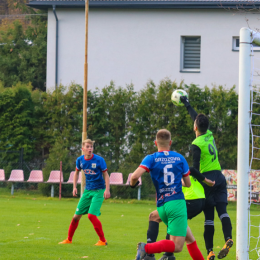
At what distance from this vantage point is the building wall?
2325 cm

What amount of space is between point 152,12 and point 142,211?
39.5 feet

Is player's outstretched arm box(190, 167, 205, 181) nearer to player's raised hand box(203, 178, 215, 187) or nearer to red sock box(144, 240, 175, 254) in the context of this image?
player's raised hand box(203, 178, 215, 187)

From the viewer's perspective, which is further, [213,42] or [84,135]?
[213,42]

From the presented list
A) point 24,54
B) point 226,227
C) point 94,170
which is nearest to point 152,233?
point 226,227

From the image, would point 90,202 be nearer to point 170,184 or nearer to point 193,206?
point 193,206

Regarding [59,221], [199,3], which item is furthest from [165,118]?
[59,221]

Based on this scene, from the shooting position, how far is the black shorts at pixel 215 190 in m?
7.05

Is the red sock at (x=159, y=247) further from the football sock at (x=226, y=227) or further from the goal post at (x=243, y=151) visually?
the football sock at (x=226, y=227)

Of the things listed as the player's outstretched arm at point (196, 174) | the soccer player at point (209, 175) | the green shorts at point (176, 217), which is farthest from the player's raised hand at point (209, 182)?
the green shorts at point (176, 217)

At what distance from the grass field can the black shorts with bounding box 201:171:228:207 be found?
3.93 feet

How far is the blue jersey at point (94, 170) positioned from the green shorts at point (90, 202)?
0.31ft

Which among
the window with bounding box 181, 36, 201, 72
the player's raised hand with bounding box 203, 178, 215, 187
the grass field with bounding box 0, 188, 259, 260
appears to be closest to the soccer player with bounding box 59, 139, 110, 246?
the grass field with bounding box 0, 188, 259, 260

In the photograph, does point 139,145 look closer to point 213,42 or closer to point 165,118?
point 165,118

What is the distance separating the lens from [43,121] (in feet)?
69.6
